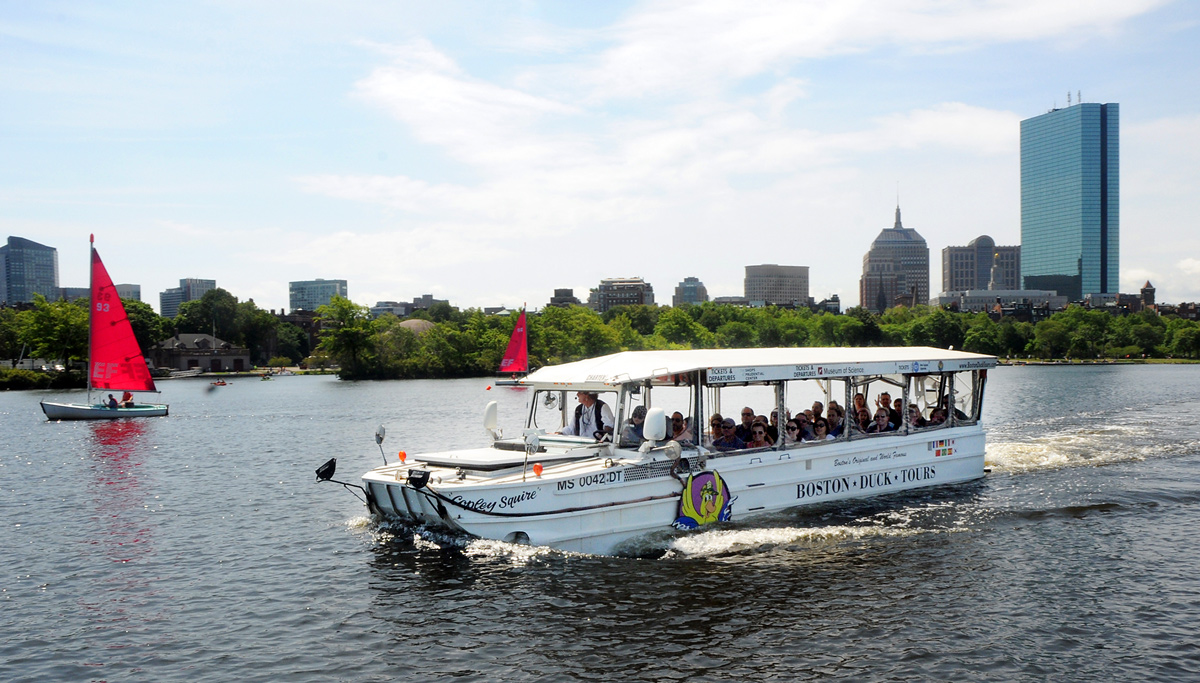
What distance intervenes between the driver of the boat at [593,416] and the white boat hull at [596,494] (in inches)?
35.5

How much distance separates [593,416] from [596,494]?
8.09 feet

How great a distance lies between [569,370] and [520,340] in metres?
63.3

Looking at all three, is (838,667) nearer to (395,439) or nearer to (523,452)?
(523,452)

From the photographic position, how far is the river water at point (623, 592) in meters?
10.8

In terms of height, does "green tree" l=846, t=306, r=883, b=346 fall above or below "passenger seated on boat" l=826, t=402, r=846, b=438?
above

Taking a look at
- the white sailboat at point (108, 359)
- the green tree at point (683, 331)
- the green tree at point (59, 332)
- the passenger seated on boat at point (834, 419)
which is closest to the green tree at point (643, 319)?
the green tree at point (683, 331)

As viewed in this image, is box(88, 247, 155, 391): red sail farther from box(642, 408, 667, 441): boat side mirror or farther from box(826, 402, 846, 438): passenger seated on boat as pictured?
box(642, 408, 667, 441): boat side mirror

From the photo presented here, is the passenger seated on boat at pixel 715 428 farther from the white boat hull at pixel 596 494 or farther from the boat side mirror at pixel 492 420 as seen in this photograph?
the boat side mirror at pixel 492 420

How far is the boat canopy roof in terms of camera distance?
51.3ft

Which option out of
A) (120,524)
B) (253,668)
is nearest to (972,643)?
(253,668)

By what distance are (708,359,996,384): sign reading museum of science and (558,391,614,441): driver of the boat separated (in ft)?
6.59

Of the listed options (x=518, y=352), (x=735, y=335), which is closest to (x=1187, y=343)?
Answer: (x=735, y=335)

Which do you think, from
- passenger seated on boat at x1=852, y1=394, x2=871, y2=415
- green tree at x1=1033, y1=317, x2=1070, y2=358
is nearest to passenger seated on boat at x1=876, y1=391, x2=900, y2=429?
passenger seated on boat at x1=852, y1=394, x2=871, y2=415

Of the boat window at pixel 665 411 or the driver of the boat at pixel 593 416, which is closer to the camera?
the boat window at pixel 665 411
